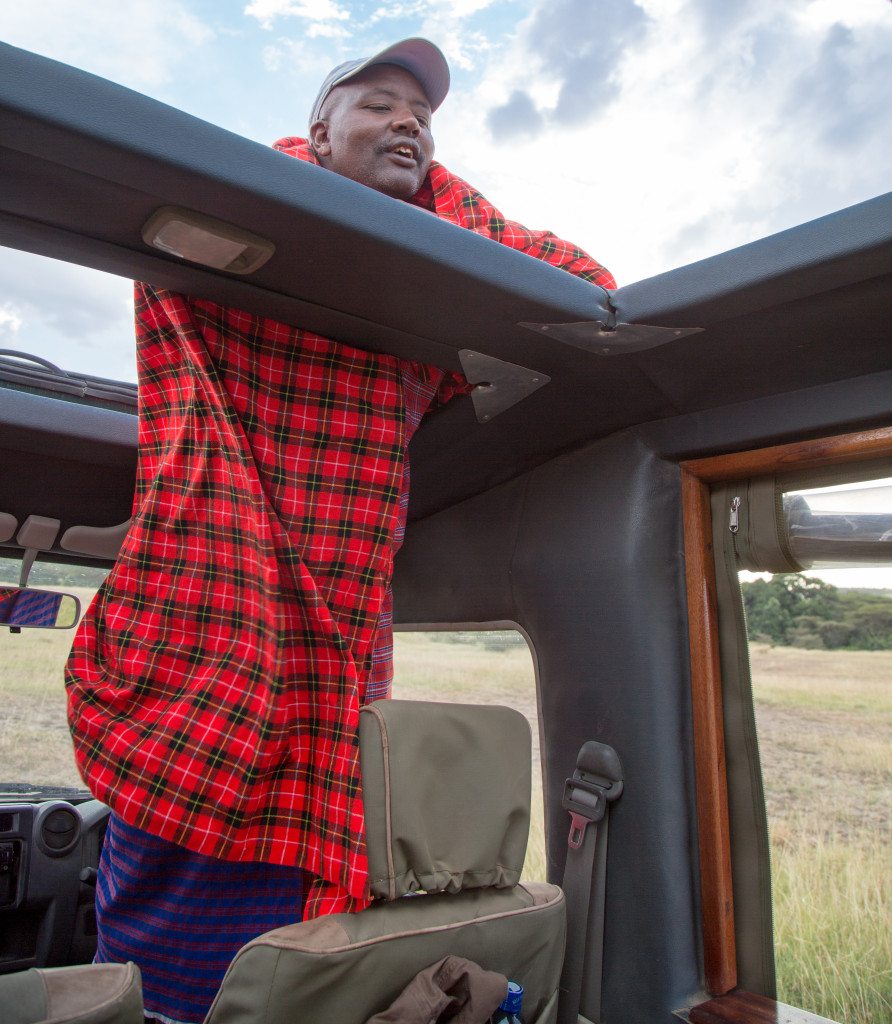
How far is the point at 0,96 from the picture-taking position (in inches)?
32.6

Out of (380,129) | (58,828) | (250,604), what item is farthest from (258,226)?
(58,828)

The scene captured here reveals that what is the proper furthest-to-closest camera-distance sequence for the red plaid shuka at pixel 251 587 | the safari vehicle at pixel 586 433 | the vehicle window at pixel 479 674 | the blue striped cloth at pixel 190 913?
1. the vehicle window at pixel 479 674
2. the blue striped cloth at pixel 190 913
3. the red plaid shuka at pixel 251 587
4. the safari vehicle at pixel 586 433

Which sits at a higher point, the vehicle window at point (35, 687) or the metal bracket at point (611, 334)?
the metal bracket at point (611, 334)

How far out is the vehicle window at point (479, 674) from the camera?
1941mm

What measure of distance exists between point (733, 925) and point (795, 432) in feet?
3.21

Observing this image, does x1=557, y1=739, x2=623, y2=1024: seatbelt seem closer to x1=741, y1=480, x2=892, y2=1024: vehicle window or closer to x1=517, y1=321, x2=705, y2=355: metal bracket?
x1=741, y1=480, x2=892, y2=1024: vehicle window

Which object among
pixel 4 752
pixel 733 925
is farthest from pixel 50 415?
pixel 733 925

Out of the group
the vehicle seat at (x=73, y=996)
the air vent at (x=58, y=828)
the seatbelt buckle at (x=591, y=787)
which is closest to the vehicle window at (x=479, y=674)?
the seatbelt buckle at (x=591, y=787)

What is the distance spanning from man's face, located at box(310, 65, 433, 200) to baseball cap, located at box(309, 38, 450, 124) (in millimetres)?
15

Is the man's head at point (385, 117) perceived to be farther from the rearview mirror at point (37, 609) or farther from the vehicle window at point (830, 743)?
the rearview mirror at point (37, 609)

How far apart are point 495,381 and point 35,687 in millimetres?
1592

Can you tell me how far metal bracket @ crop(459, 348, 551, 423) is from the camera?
148 centimetres

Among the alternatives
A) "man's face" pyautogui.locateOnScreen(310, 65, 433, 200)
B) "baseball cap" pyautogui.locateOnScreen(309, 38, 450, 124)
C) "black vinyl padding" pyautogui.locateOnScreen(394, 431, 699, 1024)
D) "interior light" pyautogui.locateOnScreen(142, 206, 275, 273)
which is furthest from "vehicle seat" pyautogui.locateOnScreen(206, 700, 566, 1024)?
"baseball cap" pyautogui.locateOnScreen(309, 38, 450, 124)

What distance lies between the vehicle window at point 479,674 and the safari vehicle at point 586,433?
9 cm
